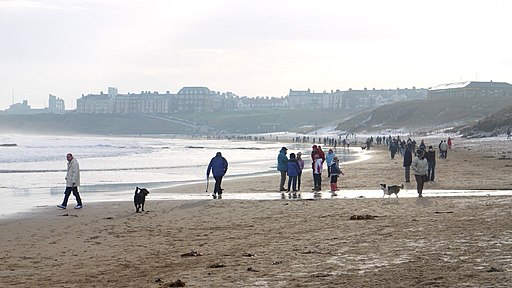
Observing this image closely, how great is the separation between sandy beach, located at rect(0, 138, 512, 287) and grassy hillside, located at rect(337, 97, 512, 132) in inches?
5075

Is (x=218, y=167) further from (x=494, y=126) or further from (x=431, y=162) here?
(x=494, y=126)

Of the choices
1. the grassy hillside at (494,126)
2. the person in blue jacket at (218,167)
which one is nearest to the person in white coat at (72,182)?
the person in blue jacket at (218,167)

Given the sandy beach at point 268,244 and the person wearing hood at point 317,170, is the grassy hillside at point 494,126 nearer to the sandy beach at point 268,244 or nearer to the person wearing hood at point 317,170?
the person wearing hood at point 317,170

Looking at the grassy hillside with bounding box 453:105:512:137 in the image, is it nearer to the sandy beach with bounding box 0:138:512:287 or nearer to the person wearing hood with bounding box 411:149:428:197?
the person wearing hood with bounding box 411:149:428:197

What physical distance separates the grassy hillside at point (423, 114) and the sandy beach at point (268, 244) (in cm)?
12891

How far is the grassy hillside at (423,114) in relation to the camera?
14812cm

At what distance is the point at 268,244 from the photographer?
11.0 m

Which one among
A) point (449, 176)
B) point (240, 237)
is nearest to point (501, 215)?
point (240, 237)

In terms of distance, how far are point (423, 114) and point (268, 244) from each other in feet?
Answer: 516

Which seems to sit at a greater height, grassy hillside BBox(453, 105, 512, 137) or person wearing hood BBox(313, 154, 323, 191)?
grassy hillside BBox(453, 105, 512, 137)

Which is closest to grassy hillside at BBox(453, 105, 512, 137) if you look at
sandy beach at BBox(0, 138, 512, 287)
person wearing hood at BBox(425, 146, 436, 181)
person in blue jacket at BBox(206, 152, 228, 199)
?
person wearing hood at BBox(425, 146, 436, 181)

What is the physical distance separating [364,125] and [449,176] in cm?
13904

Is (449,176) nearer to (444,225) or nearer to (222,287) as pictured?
(444,225)

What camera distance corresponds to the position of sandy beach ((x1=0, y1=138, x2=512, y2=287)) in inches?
327
